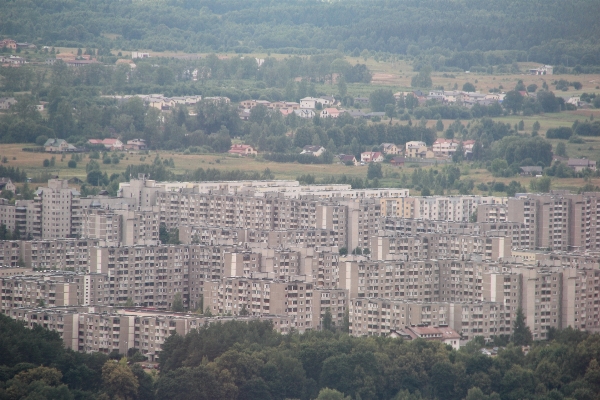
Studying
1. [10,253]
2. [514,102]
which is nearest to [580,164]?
[514,102]

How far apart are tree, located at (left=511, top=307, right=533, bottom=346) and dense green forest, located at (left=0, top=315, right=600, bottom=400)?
7.90ft

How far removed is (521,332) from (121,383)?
10423 millimetres

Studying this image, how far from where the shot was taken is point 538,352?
112 ft

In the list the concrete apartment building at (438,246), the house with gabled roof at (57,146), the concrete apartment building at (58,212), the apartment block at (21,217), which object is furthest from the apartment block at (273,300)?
the house with gabled roof at (57,146)

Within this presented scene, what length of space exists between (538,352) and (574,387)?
1.97 metres

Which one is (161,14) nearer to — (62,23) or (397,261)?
(62,23)

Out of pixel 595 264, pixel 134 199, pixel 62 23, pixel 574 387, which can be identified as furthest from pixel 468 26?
pixel 574 387

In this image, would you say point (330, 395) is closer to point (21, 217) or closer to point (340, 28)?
point (21, 217)

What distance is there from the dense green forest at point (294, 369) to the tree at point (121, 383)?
19mm

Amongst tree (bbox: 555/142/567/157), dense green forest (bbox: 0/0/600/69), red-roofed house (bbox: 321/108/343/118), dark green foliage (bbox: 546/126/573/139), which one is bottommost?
tree (bbox: 555/142/567/157)

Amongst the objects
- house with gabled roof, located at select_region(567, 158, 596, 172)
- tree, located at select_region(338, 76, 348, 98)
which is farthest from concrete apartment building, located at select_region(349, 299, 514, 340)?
tree, located at select_region(338, 76, 348, 98)

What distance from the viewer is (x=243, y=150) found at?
74375 millimetres

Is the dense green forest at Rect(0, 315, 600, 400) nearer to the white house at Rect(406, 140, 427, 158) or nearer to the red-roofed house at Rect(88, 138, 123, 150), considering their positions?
the red-roofed house at Rect(88, 138, 123, 150)

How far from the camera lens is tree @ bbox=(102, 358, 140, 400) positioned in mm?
→ 30719
